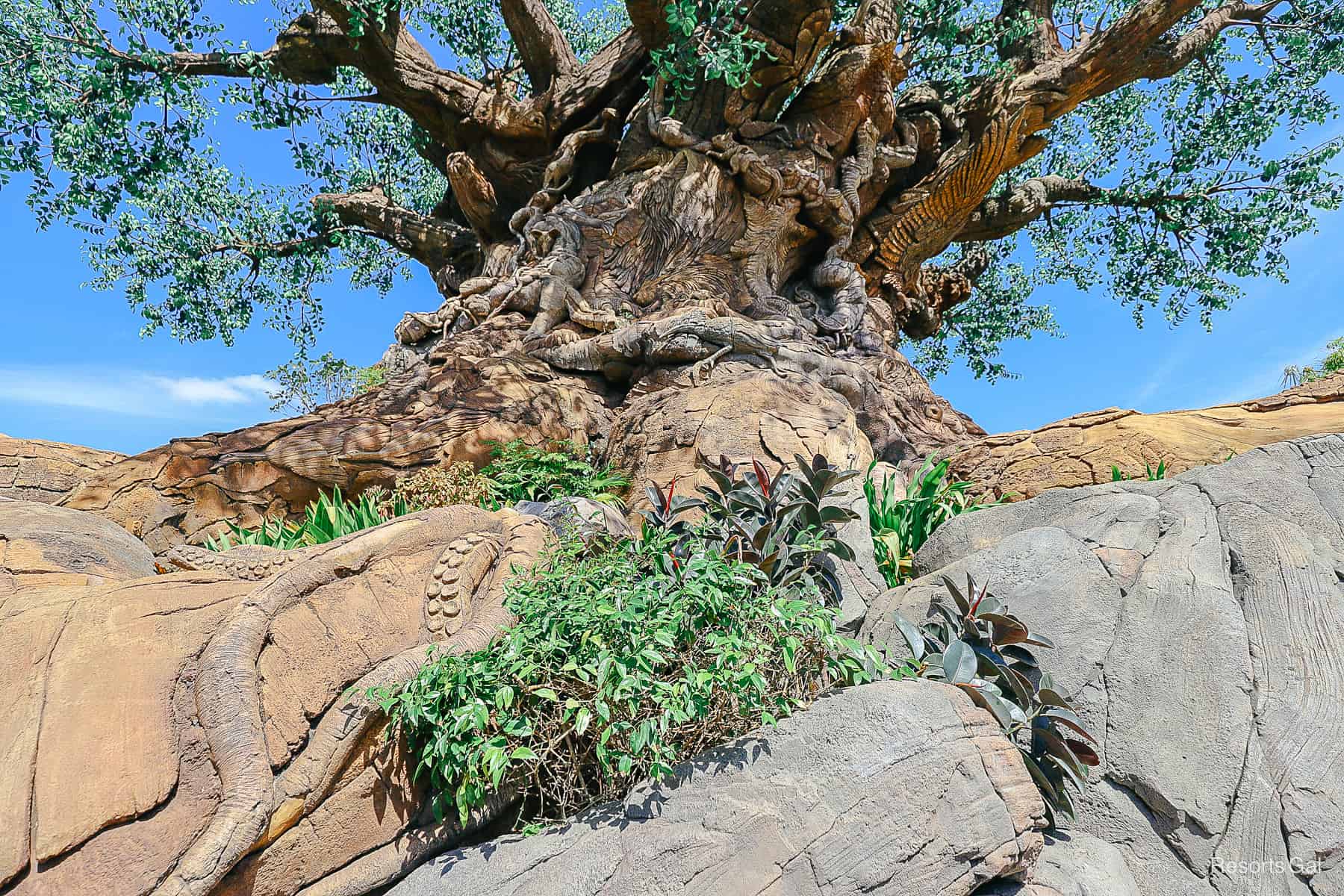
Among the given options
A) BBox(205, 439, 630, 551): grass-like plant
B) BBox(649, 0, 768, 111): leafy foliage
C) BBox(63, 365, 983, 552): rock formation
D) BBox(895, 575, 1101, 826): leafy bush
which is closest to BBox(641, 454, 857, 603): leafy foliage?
BBox(895, 575, 1101, 826): leafy bush

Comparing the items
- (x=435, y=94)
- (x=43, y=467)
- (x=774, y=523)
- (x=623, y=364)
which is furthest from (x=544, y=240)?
(x=774, y=523)

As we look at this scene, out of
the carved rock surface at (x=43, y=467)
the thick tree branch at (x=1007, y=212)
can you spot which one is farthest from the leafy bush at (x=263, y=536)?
the thick tree branch at (x=1007, y=212)

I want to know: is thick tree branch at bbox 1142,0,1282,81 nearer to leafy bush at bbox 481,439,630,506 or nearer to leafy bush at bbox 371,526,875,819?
leafy bush at bbox 481,439,630,506

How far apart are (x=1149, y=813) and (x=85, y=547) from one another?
13.9ft

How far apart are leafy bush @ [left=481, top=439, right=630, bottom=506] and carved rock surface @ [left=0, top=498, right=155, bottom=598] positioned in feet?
6.64

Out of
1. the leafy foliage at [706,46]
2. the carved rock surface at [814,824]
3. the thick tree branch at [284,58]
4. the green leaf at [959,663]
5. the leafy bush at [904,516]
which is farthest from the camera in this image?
the thick tree branch at [284,58]

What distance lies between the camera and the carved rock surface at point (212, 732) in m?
2.13

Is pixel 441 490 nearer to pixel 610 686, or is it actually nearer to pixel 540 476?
pixel 540 476

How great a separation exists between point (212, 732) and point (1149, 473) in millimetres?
4822

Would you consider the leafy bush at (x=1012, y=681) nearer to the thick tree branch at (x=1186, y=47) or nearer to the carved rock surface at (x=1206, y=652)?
the carved rock surface at (x=1206, y=652)

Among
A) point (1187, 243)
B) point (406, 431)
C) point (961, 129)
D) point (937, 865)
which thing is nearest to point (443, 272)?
point (406, 431)

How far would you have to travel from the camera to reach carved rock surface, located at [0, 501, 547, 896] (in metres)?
2.13

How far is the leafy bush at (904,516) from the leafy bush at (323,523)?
2.77m

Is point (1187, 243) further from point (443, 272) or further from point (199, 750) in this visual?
point (199, 750)
